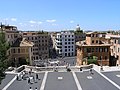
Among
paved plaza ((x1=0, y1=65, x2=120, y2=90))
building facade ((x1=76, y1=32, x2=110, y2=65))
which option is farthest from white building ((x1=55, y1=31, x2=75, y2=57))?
paved plaza ((x1=0, y1=65, x2=120, y2=90))

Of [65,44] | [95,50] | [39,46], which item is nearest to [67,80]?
[95,50]

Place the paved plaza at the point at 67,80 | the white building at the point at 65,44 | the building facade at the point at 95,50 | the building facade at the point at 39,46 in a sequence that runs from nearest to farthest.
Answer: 1. the paved plaza at the point at 67,80
2. the building facade at the point at 95,50
3. the building facade at the point at 39,46
4. the white building at the point at 65,44

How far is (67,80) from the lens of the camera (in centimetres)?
3988

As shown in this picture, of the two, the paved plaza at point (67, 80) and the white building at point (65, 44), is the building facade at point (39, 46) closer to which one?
the white building at point (65, 44)

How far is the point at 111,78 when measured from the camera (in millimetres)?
40688

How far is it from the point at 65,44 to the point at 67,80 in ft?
327

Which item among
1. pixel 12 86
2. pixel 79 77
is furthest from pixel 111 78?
pixel 12 86

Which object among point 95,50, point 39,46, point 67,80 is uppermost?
point 95,50

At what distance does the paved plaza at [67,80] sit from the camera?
3527cm

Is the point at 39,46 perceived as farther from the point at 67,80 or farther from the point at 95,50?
the point at 67,80

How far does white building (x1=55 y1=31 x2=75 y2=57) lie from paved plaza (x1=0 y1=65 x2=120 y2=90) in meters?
91.0

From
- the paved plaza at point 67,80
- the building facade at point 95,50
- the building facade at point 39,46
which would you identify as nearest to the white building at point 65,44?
the building facade at point 39,46

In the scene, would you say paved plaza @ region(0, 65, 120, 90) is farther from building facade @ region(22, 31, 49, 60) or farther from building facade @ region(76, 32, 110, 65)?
building facade @ region(22, 31, 49, 60)

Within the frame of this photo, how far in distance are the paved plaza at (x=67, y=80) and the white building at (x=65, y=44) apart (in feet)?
299
